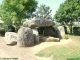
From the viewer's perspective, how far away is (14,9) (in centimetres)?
2997

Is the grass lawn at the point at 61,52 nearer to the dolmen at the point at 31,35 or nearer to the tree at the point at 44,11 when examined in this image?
the dolmen at the point at 31,35

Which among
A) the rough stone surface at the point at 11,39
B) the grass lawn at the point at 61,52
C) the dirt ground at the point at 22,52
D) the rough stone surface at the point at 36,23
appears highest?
the rough stone surface at the point at 36,23

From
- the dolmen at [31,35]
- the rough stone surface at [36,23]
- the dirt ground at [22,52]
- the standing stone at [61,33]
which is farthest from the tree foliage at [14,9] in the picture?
the dirt ground at [22,52]

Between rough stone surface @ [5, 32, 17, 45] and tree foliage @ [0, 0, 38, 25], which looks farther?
tree foliage @ [0, 0, 38, 25]

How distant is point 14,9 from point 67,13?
8.48 m

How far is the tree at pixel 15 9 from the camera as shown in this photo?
96.7ft

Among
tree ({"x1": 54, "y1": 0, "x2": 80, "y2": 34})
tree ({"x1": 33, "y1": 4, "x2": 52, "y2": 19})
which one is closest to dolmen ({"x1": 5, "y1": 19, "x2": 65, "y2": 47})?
tree ({"x1": 54, "y1": 0, "x2": 80, "y2": 34})

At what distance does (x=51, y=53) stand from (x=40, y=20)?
6.34 m

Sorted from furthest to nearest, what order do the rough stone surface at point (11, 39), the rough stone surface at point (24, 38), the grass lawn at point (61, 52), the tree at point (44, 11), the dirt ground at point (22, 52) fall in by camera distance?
the tree at point (44, 11) < the rough stone surface at point (11, 39) < the rough stone surface at point (24, 38) < the dirt ground at point (22, 52) < the grass lawn at point (61, 52)

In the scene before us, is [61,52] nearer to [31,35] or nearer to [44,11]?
[31,35]

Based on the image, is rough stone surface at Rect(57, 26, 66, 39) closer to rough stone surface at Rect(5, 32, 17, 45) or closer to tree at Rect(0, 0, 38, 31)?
rough stone surface at Rect(5, 32, 17, 45)

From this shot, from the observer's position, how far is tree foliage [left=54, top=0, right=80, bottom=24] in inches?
1148

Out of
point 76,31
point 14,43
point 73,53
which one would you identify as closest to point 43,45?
point 14,43

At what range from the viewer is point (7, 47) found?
17.3 metres
